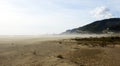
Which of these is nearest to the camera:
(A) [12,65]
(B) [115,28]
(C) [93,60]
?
(A) [12,65]

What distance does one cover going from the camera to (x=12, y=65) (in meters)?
17.4

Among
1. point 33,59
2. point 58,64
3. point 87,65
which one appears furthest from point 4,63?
point 87,65

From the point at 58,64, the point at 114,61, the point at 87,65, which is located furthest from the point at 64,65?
the point at 114,61

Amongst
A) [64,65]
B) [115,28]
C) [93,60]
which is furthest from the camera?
[115,28]

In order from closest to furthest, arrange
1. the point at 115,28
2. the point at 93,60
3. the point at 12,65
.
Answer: the point at 12,65 → the point at 93,60 → the point at 115,28

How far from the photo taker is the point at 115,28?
18075cm

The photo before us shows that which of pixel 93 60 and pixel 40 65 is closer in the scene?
pixel 40 65

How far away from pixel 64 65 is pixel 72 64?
0.63m

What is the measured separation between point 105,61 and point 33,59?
19.9ft

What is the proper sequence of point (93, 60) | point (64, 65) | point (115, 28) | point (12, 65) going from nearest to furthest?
point (64, 65) < point (12, 65) < point (93, 60) < point (115, 28)

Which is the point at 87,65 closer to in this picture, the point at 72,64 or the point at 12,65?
the point at 72,64

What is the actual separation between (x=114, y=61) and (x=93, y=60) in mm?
1715

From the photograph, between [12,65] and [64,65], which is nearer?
[64,65]

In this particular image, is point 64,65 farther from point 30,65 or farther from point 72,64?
point 30,65
